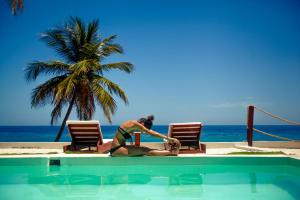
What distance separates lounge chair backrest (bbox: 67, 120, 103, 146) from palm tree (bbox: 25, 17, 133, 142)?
16.8ft

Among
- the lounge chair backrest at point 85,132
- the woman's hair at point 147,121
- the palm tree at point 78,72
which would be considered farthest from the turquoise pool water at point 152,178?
the palm tree at point 78,72

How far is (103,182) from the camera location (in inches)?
210

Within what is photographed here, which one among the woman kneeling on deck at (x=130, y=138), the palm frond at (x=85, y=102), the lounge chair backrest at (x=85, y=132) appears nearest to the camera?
the woman kneeling on deck at (x=130, y=138)

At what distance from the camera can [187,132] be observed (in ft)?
27.0

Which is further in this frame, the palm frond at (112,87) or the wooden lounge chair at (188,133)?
the palm frond at (112,87)

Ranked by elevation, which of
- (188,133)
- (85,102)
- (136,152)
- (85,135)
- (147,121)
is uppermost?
(85,102)

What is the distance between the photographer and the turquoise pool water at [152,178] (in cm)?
450

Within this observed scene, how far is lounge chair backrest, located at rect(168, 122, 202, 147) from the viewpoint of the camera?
808 cm

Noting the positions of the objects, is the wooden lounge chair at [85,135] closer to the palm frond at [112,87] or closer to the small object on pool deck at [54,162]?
the small object on pool deck at [54,162]

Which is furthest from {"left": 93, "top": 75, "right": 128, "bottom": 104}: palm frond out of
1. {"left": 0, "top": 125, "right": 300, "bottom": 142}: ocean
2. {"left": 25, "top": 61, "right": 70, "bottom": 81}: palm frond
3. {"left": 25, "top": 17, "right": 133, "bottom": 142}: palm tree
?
{"left": 0, "top": 125, "right": 300, "bottom": 142}: ocean

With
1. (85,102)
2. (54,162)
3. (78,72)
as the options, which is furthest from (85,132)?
(85,102)

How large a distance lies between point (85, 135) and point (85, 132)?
4.9 inches

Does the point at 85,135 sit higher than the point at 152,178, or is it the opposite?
the point at 85,135

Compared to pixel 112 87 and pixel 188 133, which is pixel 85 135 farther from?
pixel 112 87
